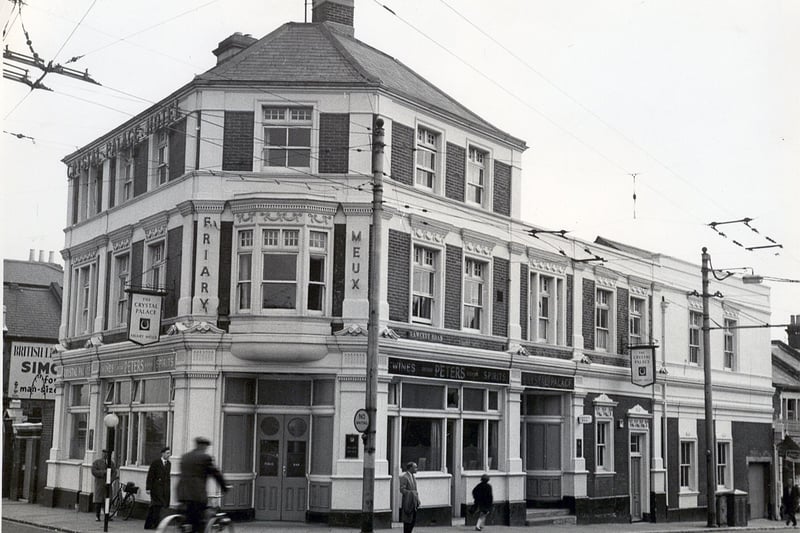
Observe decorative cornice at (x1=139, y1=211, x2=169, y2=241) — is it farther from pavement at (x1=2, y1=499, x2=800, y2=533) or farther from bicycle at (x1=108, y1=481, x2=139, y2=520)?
pavement at (x1=2, y1=499, x2=800, y2=533)

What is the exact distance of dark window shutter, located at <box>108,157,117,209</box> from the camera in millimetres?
30766

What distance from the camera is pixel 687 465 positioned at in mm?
39125

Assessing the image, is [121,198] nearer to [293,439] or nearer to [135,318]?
[135,318]

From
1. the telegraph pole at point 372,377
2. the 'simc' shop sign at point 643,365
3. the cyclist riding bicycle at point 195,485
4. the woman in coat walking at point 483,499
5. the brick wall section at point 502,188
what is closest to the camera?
the cyclist riding bicycle at point 195,485

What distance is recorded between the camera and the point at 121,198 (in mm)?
30328

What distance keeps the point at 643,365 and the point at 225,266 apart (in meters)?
17.3

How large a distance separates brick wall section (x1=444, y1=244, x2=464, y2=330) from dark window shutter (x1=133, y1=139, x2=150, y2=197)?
9211mm

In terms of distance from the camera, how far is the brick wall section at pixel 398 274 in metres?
26.3

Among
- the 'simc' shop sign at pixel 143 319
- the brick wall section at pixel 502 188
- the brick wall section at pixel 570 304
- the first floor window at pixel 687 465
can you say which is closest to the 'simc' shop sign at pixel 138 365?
the 'simc' shop sign at pixel 143 319

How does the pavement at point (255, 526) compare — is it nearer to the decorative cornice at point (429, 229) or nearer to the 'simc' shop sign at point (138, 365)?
the 'simc' shop sign at point (138, 365)

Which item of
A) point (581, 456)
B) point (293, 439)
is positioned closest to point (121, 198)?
point (293, 439)

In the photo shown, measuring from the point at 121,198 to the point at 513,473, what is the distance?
14769mm

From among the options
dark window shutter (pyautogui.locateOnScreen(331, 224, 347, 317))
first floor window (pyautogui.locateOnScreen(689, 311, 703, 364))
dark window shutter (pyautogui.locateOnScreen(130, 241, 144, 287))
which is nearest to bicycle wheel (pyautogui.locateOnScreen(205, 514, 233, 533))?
dark window shutter (pyautogui.locateOnScreen(331, 224, 347, 317))

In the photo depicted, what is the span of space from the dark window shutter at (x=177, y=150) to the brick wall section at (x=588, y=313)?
15.2 metres
